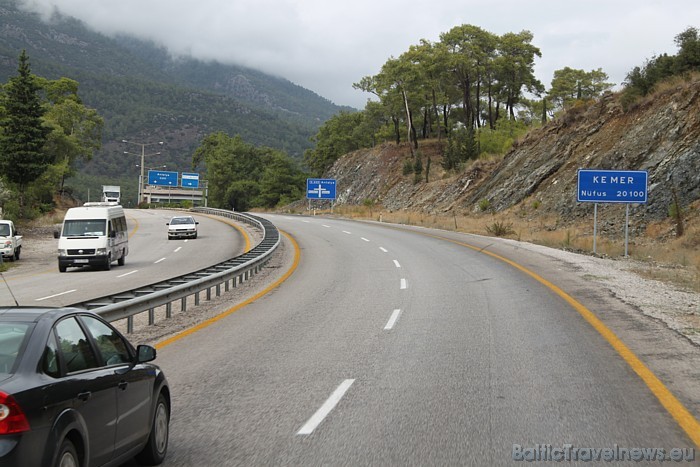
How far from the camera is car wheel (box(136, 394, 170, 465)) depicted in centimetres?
541

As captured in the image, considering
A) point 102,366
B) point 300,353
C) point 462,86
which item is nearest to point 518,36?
point 462,86

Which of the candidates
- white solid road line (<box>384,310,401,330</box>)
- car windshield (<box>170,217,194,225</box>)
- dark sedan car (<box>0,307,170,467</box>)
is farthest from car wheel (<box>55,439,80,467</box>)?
car windshield (<box>170,217,194,225</box>)

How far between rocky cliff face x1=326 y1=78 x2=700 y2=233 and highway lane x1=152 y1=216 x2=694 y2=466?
68.0ft

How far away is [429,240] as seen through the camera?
119 ft

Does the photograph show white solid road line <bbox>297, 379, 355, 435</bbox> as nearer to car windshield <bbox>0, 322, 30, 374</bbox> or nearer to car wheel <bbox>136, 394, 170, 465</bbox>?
car wheel <bbox>136, 394, 170, 465</bbox>

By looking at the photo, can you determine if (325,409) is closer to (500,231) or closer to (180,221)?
(500,231)

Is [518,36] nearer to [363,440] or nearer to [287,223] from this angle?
[287,223]

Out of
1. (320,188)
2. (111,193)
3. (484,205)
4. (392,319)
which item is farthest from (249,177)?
(392,319)

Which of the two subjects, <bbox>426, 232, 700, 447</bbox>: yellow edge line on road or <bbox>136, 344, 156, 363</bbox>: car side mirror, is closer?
<bbox>136, 344, 156, 363</bbox>: car side mirror

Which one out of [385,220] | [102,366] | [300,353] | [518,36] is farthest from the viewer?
[518,36]

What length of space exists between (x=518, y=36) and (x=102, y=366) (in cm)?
7554

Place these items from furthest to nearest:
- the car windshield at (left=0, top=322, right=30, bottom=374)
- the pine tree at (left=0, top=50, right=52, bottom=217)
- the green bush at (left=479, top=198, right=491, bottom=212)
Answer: the green bush at (left=479, top=198, right=491, bottom=212), the pine tree at (left=0, top=50, right=52, bottom=217), the car windshield at (left=0, top=322, right=30, bottom=374)

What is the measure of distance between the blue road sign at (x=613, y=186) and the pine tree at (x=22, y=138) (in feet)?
119

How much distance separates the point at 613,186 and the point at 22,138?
38.0 meters
